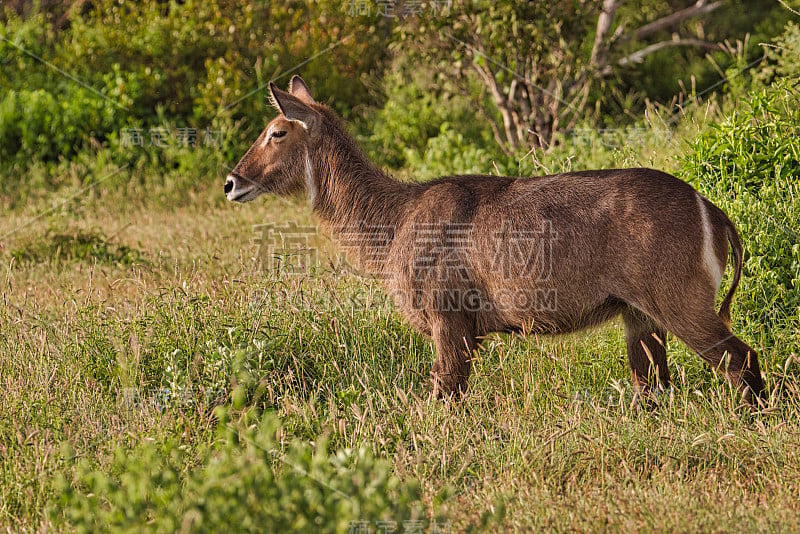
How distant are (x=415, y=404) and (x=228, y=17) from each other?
861cm

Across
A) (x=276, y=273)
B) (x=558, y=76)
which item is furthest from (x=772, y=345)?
(x=558, y=76)

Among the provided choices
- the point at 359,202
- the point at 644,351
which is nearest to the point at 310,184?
the point at 359,202

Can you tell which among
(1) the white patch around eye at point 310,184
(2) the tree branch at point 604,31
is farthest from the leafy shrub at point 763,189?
(2) the tree branch at point 604,31

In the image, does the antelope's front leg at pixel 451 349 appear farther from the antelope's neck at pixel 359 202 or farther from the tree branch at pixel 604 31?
the tree branch at pixel 604 31

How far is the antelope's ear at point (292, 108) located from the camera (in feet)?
17.3

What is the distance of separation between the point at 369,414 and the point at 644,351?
152cm

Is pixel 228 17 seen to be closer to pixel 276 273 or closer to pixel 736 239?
pixel 276 273

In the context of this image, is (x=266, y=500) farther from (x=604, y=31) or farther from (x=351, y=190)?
(x=604, y=31)

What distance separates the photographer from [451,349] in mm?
4918

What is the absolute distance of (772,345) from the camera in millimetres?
5266

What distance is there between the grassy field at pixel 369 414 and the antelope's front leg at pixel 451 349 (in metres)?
0.11

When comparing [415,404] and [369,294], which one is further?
[369,294]

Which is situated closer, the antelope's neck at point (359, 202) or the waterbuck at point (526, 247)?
the waterbuck at point (526, 247)

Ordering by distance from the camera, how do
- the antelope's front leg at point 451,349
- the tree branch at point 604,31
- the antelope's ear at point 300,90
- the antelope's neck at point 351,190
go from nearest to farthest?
1. the antelope's front leg at point 451,349
2. the antelope's neck at point 351,190
3. the antelope's ear at point 300,90
4. the tree branch at point 604,31
